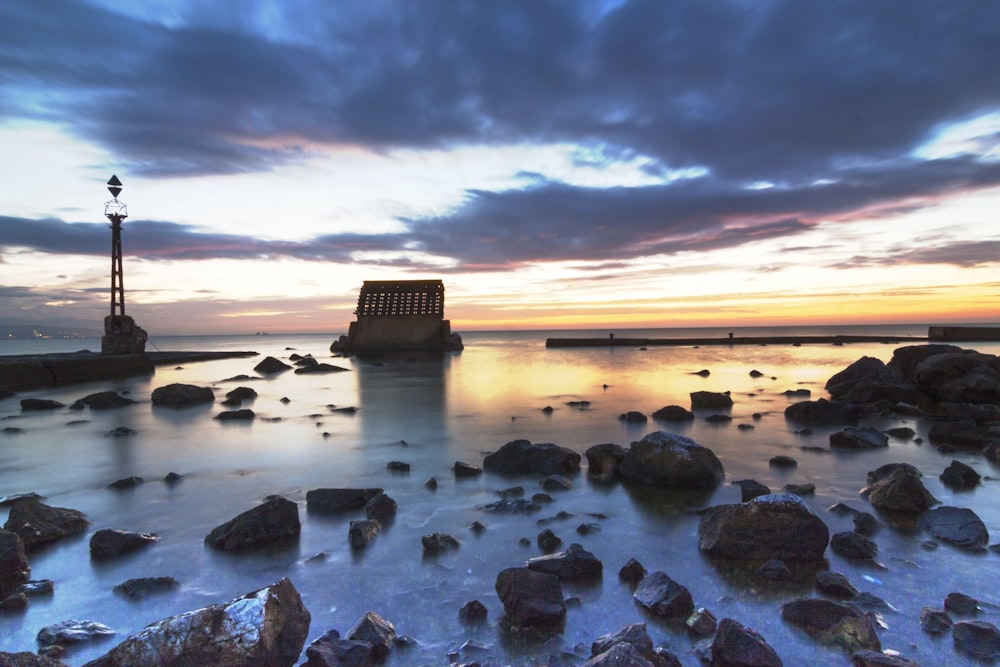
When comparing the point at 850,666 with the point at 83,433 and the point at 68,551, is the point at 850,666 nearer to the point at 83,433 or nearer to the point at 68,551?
the point at 68,551

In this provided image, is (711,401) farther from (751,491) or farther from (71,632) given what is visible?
(71,632)

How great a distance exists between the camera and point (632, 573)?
4742mm

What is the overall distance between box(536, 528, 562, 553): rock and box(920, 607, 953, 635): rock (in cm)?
285

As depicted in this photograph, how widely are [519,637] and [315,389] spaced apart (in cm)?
2199

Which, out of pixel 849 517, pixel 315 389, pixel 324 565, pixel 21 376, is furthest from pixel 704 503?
pixel 21 376

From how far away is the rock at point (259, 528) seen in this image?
5.64 metres

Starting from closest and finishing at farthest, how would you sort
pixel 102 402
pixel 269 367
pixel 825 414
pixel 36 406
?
pixel 825 414 → pixel 36 406 → pixel 102 402 → pixel 269 367

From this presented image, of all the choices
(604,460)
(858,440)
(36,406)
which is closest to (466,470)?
(604,460)

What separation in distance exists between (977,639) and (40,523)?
8.26 meters

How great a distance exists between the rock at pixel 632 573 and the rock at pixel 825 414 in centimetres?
1022

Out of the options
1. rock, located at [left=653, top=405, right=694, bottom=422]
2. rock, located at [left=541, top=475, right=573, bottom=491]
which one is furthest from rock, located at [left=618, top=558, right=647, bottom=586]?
rock, located at [left=653, top=405, right=694, bottom=422]

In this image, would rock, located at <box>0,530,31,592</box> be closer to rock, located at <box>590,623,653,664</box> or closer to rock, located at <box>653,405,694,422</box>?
rock, located at <box>590,623,653,664</box>

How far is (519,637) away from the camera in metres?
3.89

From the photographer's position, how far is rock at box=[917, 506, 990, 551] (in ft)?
18.0
